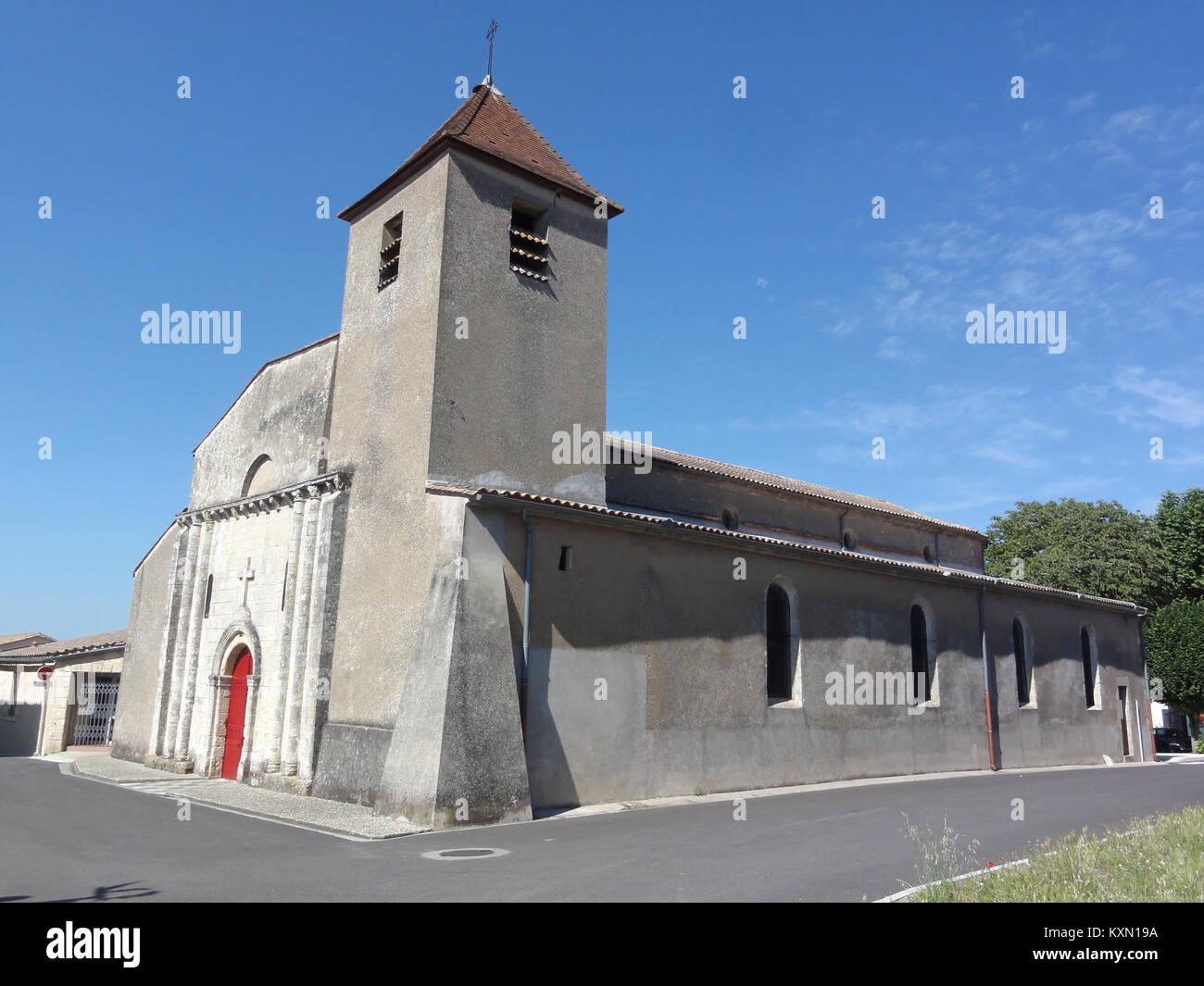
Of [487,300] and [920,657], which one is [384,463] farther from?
[920,657]

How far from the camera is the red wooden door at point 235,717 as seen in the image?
62.0 feet

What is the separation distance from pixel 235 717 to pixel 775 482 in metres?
15.5

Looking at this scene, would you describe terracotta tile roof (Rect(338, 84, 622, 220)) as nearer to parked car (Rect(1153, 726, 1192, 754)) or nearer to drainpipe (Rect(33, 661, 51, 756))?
drainpipe (Rect(33, 661, 51, 756))

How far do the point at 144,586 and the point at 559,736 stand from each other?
16839 millimetres

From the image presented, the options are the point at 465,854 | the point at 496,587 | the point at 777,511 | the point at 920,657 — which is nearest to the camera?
the point at 465,854

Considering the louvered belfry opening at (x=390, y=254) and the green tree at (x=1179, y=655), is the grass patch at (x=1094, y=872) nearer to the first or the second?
the louvered belfry opening at (x=390, y=254)

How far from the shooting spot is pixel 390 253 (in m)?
17.9

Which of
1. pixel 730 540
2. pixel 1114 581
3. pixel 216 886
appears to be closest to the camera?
pixel 216 886

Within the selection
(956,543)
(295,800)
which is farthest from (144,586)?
(956,543)

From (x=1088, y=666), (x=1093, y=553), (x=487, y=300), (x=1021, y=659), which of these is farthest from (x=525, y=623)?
(x=1093, y=553)

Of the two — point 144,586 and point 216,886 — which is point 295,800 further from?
point 144,586

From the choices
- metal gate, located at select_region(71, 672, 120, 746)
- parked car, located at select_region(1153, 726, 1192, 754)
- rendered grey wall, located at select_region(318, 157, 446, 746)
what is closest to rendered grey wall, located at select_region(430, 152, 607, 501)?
rendered grey wall, located at select_region(318, 157, 446, 746)

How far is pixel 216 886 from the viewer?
791 centimetres
